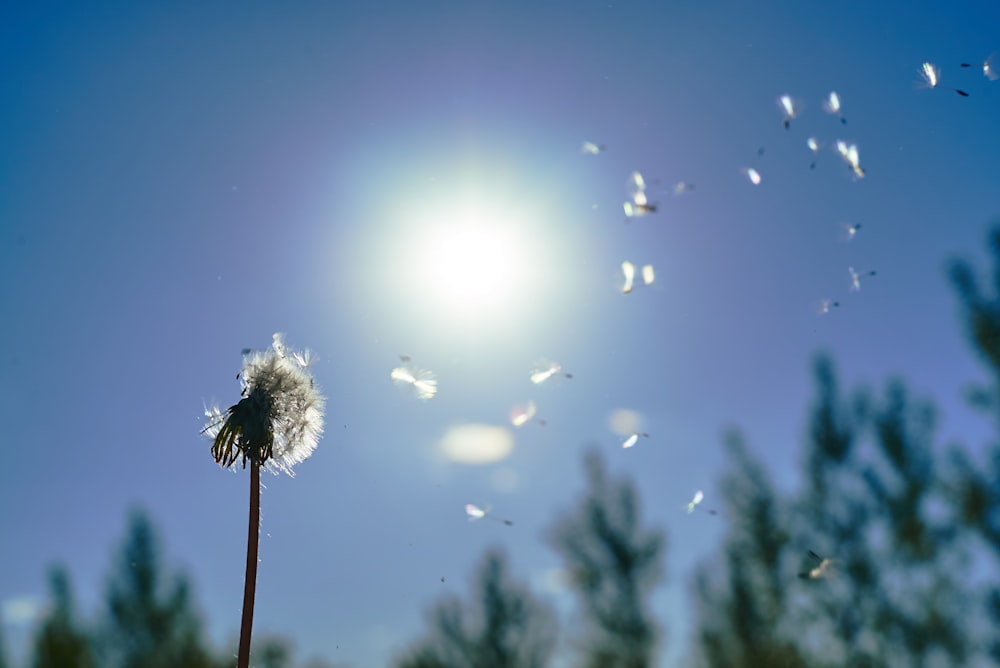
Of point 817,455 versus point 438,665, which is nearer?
point 817,455

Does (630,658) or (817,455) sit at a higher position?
(817,455)

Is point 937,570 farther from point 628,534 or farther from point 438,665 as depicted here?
point 438,665

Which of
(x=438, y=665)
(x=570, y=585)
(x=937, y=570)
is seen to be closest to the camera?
(x=937, y=570)

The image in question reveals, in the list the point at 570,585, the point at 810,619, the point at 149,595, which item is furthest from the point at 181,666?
the point at 810,619
